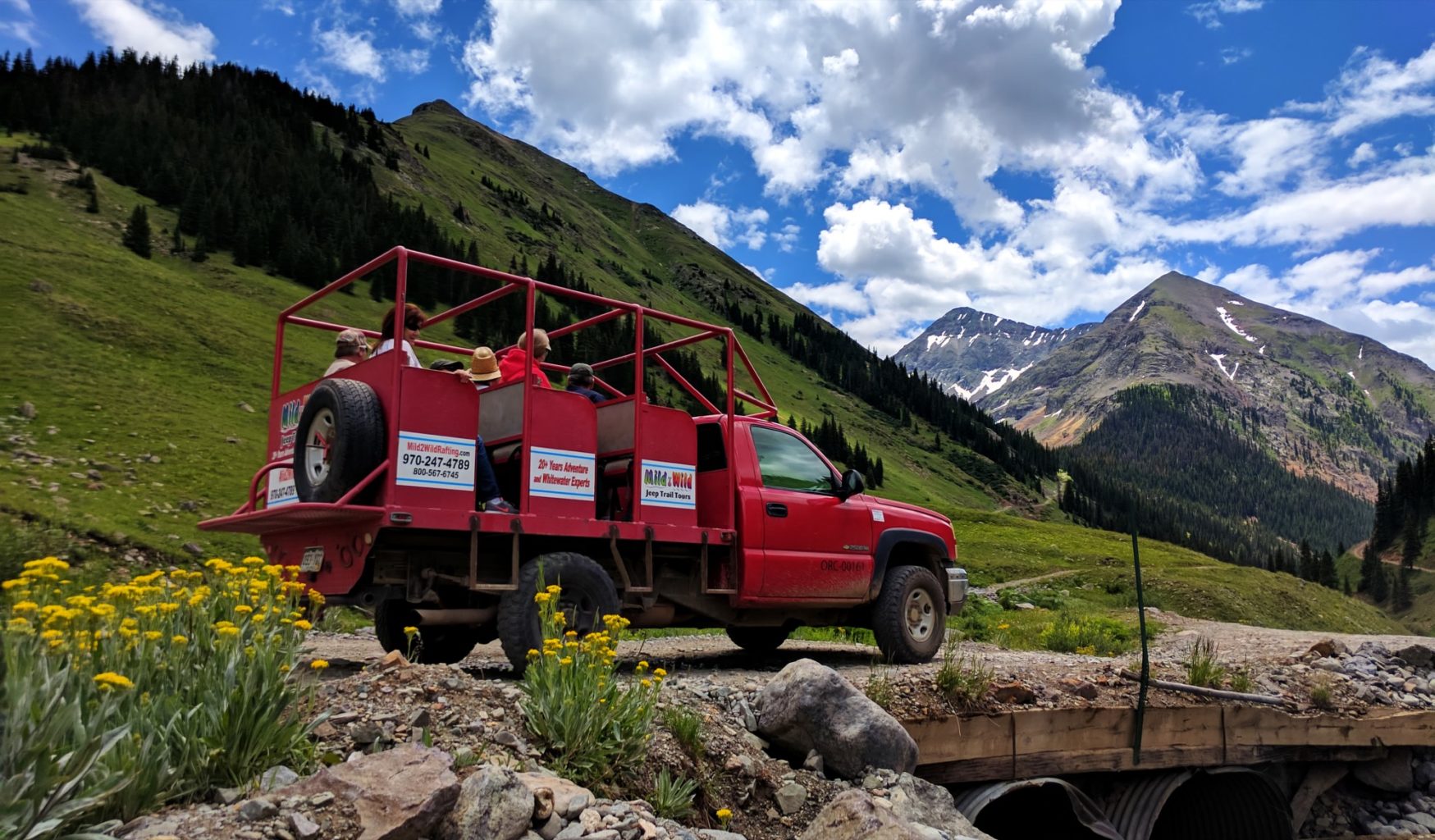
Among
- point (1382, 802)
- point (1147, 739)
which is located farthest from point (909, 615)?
point (1382, 802)

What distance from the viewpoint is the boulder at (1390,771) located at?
511 inches

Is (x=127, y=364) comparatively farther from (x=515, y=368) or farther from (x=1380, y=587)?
(x=1380, y=587)

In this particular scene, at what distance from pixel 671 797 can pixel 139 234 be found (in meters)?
60.1

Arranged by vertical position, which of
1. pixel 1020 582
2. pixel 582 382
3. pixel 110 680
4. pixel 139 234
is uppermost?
pixel 139 234

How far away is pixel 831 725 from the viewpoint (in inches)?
282

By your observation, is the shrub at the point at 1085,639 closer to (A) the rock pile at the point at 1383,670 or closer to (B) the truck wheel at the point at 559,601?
(A) the rock pile at the point at 1383,670

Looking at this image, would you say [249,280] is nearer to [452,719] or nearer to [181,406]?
[181,406]

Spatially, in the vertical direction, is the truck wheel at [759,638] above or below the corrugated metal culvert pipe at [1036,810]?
above

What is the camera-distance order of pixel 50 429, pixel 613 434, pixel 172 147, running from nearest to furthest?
1. pixel 613 434
2. pixel 50 429
3. pixel 172 147

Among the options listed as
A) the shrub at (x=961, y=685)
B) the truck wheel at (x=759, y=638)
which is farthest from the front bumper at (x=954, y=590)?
the shrub at (x=961, y=685)

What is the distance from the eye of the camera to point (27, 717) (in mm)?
3555

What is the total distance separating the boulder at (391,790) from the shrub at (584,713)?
114 cm

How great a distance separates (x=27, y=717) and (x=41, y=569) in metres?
0.95

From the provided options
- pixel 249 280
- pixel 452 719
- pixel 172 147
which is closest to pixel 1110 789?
pixel 452 719
